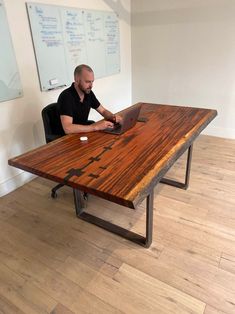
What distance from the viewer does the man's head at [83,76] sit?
1957 millimetres

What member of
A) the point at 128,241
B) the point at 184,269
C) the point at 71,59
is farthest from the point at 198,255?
the point at 71,59

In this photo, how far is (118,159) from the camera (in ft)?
4.73

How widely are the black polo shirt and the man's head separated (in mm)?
110

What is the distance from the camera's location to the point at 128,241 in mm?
1833

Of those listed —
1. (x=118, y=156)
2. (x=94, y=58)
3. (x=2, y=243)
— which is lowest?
(x=2, y=243)

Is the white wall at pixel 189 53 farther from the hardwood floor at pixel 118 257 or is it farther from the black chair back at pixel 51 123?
the black chair back at pixel 51 123

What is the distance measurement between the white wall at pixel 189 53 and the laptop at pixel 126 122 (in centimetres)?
210

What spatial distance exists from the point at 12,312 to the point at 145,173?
43.8 inches

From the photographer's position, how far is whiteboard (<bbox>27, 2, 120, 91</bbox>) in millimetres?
2490

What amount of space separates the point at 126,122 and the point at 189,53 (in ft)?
7.68

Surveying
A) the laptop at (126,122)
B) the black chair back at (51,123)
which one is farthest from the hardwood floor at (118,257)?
the laptop at (126,122)

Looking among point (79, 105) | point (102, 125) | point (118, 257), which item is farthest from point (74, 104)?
point (118, 257)

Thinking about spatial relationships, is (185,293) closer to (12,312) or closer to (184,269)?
(184,269)

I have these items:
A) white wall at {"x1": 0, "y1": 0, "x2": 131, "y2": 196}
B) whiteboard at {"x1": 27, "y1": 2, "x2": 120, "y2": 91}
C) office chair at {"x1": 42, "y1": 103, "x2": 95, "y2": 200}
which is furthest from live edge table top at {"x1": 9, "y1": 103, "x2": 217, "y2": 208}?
whiteboard at {"x1": 27, "y1": 2, "x2": 120, "y2": 91}
